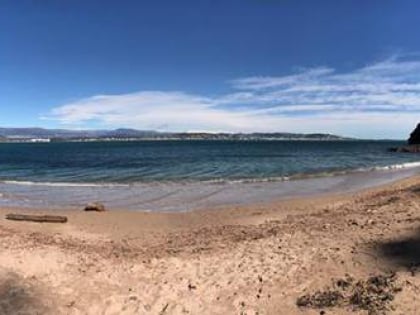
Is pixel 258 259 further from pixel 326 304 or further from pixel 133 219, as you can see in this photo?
pixel 133 219

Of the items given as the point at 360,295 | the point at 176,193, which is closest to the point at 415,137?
the point at 176,193

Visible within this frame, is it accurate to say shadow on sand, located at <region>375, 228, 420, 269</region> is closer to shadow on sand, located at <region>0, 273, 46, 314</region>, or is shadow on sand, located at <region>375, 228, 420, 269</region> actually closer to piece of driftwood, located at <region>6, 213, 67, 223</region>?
shadow on sand, located at <region>0, 273, 46, 314</region>

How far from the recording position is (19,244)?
10445 mm

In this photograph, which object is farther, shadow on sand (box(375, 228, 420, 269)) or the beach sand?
shadow on sand (box(375, 228, 420, 269))

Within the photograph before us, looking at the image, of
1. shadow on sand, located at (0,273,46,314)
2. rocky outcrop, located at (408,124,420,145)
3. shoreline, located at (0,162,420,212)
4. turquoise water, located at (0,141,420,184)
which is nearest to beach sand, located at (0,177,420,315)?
shadow on sand, located at (0,273,46,314)

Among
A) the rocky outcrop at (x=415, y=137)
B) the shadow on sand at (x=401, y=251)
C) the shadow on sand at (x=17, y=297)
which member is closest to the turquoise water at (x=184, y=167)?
the shadow on sand at (x=401, y=251)

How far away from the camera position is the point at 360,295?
23.3 ft

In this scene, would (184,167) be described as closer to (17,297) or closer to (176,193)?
(176,193)

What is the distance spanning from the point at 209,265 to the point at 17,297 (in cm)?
311

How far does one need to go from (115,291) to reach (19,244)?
3454 millimetres

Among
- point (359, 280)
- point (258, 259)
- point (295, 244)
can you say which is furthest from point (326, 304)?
point (295, 244)

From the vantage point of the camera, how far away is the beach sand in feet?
24.3

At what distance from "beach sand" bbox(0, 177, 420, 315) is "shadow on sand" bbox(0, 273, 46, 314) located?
0.01m

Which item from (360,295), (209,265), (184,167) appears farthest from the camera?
(184,167)
